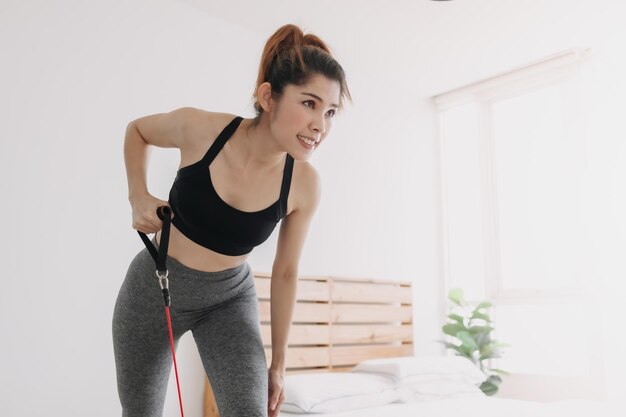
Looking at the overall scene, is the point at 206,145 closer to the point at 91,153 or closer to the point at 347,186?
the point at 91,153

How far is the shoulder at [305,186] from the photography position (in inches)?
58.2

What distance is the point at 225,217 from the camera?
1.33 meters

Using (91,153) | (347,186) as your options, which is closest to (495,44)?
(347,186)

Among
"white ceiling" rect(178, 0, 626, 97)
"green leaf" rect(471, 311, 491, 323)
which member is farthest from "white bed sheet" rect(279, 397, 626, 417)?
"white ceiling" rect(178, 0, 626, 97)

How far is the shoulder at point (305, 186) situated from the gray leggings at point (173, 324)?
26 centimetres

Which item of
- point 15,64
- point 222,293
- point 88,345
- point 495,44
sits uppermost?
point 495,44

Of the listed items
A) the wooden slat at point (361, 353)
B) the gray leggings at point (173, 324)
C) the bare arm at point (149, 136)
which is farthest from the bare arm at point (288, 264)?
the wooden slat at point (361, 353)

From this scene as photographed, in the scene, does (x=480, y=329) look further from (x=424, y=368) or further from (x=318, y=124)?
(x=318, y=124)

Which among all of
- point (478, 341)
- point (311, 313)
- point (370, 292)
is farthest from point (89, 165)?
point (478, 341)

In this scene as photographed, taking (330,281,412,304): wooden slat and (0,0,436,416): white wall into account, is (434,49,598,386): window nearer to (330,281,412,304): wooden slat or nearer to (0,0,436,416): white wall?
(330,281,412,304): wooden slat

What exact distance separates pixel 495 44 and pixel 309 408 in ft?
8.87

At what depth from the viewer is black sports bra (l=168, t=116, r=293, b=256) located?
1.33 m

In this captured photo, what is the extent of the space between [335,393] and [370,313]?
116cm

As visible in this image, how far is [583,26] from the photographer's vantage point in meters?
3.61
